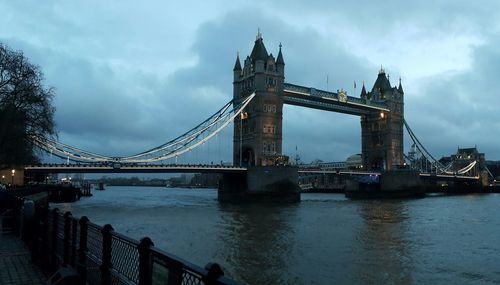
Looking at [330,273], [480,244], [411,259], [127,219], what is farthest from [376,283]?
[127,219]

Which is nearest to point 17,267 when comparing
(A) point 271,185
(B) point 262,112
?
(A) point 271,185

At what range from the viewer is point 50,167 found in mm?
55000

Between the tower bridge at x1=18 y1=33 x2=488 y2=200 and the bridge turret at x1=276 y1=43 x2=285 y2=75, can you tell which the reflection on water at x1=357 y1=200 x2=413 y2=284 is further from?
the bridge turret at x1=276 y1=43 x2=285 y2=75

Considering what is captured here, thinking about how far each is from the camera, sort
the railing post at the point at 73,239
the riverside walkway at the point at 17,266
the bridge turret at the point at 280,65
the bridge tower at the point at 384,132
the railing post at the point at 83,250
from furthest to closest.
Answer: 1. the bridge tower at the point at 384,132
2. the bridge turret at the point at 280,65
3. the riverside walkway at the point at 17,266
4. the railing post at the point at 73,239
5. the railing post at the point at 83,250

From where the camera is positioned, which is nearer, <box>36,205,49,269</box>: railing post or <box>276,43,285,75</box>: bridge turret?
<box>36,205,49,269</box>: railing post

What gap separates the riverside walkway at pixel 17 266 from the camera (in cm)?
871

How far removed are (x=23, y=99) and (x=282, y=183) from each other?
3852cm

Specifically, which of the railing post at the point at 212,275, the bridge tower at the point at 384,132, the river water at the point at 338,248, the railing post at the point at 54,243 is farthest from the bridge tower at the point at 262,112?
the railing post at the point at 212,275

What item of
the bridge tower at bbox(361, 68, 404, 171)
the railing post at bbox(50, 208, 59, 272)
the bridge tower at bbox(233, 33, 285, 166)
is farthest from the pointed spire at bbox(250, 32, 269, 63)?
the railing post at bbox(50, 208, 59, 272)

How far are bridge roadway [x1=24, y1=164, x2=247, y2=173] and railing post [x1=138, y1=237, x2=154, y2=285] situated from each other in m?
51.7

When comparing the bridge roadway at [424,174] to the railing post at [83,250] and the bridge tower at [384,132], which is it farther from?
the railing post at [83,250]

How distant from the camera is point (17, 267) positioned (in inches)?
391

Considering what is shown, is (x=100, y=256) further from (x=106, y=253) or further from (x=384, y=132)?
(x=384, y=132)

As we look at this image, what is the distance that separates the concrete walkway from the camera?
872cm
